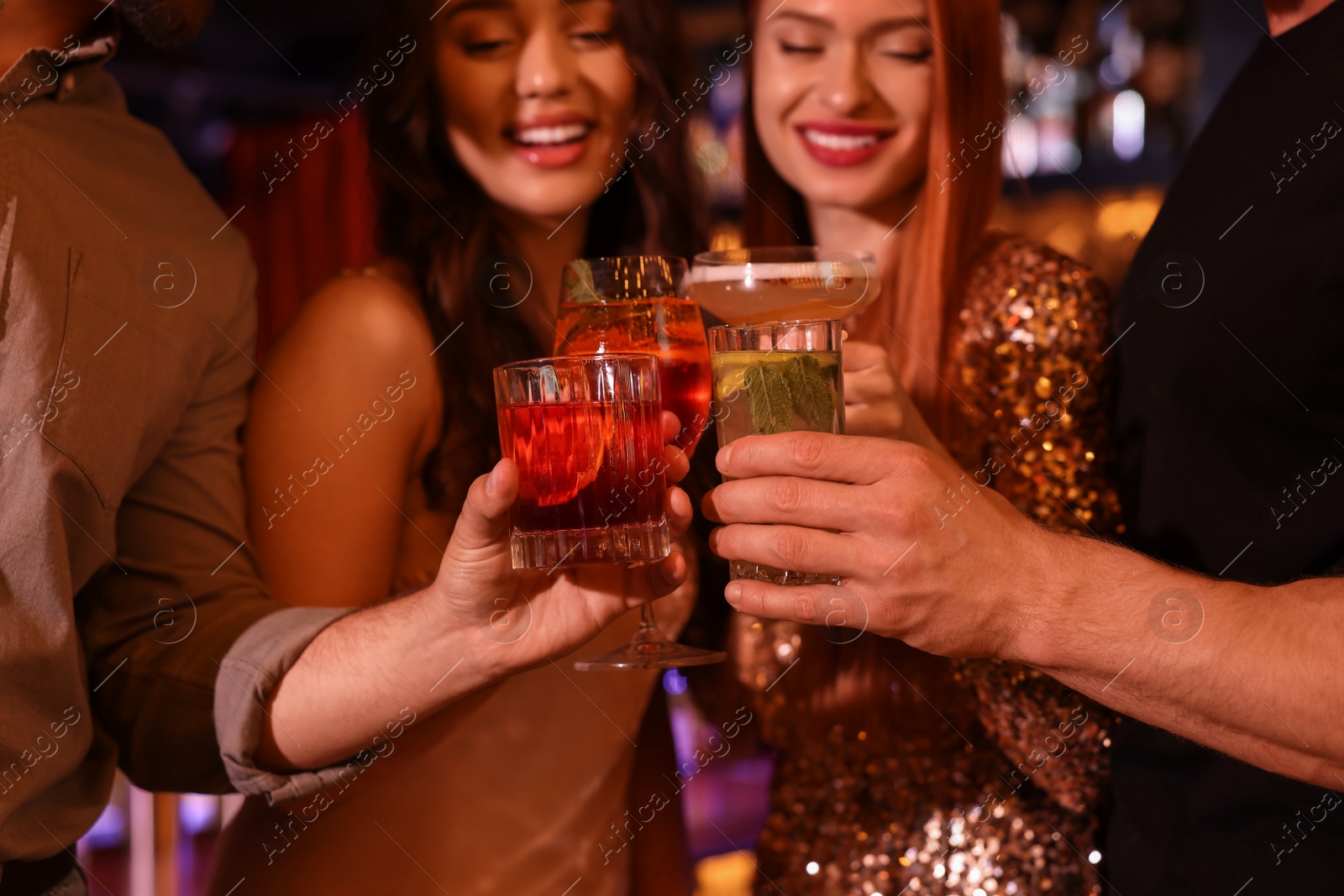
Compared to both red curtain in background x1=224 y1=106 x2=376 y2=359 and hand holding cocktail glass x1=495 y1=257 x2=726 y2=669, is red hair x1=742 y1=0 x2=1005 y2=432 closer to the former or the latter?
hand holding cocktail glass x1=495 y1=257 x2=726 y2=669

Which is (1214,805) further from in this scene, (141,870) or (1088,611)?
(141,870)

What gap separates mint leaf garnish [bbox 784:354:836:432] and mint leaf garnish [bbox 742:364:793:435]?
0.01 m

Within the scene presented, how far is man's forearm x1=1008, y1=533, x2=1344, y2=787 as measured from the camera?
137 cm

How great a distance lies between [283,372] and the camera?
1.99 m

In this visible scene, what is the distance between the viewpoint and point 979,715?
6.56ft

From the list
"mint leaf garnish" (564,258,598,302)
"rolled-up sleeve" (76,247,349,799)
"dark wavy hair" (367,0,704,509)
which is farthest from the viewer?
"dark wavy hair" (367,0,704,509)

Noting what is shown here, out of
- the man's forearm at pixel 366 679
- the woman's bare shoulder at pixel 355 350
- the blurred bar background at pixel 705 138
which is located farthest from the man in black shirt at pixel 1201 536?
the blurred bar background at pixel 705 138

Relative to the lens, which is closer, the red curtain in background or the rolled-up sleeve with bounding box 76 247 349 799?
the rolled-up sleeve with bounding box 76 247 349 799

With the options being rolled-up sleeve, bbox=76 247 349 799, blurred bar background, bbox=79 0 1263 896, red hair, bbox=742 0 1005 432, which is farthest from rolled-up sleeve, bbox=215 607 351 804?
blurred bar background, bbox=79 0 1263 896

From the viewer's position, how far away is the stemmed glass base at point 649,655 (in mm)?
1562

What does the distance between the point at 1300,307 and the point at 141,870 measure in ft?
14.3

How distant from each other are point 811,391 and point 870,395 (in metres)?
0.37

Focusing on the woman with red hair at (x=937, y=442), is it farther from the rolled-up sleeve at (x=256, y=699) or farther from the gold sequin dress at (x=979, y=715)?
the rolled-up sleeve at (x=256, y=699)

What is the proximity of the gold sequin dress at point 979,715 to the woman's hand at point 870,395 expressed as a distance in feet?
1.05
